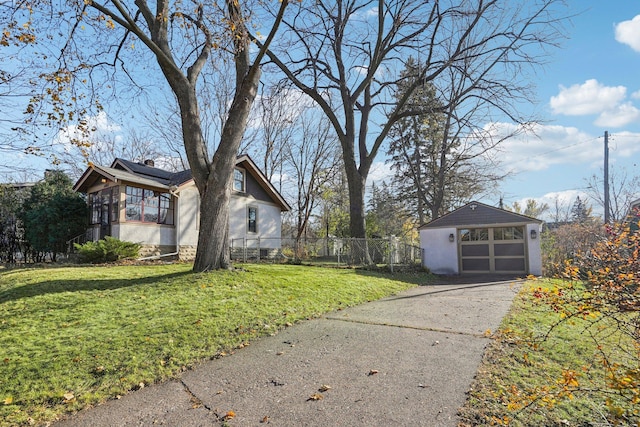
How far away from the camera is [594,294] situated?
272 cm

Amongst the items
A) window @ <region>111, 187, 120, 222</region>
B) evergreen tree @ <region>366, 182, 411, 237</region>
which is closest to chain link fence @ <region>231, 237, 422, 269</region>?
window @ <region>111, 187, 120, 222</region>

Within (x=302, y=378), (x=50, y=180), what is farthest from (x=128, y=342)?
(x=50, y=180)

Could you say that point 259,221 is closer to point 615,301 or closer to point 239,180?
point 239,180

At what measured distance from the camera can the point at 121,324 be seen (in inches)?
203

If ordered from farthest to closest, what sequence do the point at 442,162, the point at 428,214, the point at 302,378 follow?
1. the point at 428,214
2. the point at 442,162
3. the point at 302,378

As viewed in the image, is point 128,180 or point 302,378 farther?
point 128,180

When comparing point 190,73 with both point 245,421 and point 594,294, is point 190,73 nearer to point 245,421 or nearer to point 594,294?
point 245,421

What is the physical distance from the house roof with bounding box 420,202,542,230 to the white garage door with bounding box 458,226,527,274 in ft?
1.55

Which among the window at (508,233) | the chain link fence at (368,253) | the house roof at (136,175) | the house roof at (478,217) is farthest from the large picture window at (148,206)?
the window at (508,233)

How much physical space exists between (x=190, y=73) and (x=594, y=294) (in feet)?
30.6

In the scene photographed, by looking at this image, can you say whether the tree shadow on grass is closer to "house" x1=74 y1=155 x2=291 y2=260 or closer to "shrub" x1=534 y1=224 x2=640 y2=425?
"house" x1=74 y1=155 x2=291 y2=260

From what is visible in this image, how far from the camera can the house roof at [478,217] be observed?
48.5ft

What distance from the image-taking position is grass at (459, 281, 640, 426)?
278 cm

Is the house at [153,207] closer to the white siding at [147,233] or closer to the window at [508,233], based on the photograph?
the white siding at [147,233]
